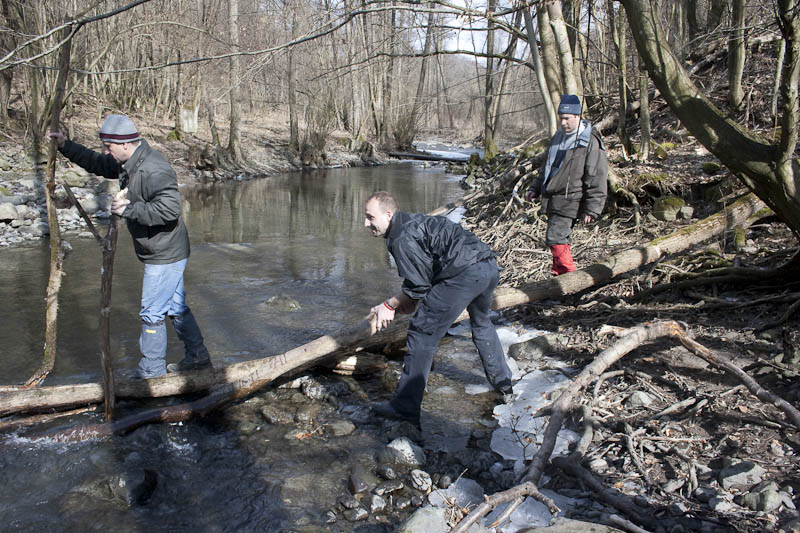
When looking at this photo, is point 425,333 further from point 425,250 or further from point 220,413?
point 220,413

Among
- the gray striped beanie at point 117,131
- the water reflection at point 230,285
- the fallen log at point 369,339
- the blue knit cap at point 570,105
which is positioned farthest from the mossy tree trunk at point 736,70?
the gray striped beanie at point 117,131

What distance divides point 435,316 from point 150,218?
6.96 ft

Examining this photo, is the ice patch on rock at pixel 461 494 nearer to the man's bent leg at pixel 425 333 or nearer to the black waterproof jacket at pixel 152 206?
the man's bent leg at pixel 425 333

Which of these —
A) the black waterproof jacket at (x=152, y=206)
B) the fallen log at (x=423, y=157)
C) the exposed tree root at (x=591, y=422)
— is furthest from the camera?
the fallen log at (x=423, y=157)

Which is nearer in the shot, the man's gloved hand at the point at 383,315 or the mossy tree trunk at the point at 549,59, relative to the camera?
the man's gloved hand at the point at 383,315

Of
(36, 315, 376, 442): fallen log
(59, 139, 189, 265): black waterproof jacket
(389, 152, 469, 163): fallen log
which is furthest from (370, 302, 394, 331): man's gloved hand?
(389, 152, 469, 163): fallen log

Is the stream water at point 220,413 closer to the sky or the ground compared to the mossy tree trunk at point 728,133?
closer to the ground

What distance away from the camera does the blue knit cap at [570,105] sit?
561cm

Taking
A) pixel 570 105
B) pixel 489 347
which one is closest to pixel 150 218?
pixel 489 347

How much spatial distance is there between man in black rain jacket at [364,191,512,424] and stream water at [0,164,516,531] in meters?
0.43

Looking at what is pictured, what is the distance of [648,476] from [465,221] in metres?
8.66

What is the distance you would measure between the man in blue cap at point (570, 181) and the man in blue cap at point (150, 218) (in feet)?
12.2

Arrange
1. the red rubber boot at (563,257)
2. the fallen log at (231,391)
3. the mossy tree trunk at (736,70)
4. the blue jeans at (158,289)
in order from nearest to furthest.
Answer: the fallen log at (231,391) < the blue jeans at (158,289) < the red rubber boot at (563,257) < the mossy tree trunk at (736,70)

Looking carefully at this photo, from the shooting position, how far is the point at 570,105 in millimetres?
5664
